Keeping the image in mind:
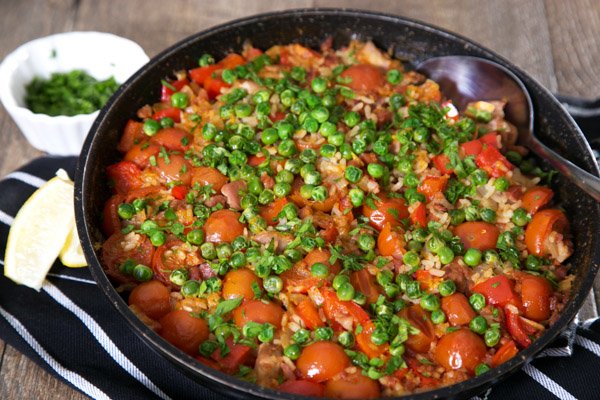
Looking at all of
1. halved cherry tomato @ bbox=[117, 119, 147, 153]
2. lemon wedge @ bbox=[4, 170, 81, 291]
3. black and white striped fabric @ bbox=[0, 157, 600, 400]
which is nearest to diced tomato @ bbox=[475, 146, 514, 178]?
black and white striped fabric @ bbox=[0, 157, 600, 400]

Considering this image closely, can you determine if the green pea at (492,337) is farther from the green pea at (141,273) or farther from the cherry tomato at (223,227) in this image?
the green pea at (141,273)

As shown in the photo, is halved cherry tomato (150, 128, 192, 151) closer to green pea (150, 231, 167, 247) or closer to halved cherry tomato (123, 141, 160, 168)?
halved cherry tomato (123, 141, 160, 168)

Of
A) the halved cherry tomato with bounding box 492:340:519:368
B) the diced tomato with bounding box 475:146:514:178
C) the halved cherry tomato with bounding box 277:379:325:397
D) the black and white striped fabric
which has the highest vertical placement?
the diced tomato with bounding box 475:146:514:178

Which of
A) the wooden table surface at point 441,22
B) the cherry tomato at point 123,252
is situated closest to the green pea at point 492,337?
the cherry tomato at point 123,252

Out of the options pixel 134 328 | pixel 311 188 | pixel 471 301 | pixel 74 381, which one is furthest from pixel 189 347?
pixel 471 301

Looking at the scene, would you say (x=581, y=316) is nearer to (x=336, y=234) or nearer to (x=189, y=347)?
(x=336, y=234)

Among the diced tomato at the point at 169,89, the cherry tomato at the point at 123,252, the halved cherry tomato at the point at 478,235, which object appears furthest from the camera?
the diced tomato at the point at 169,89
